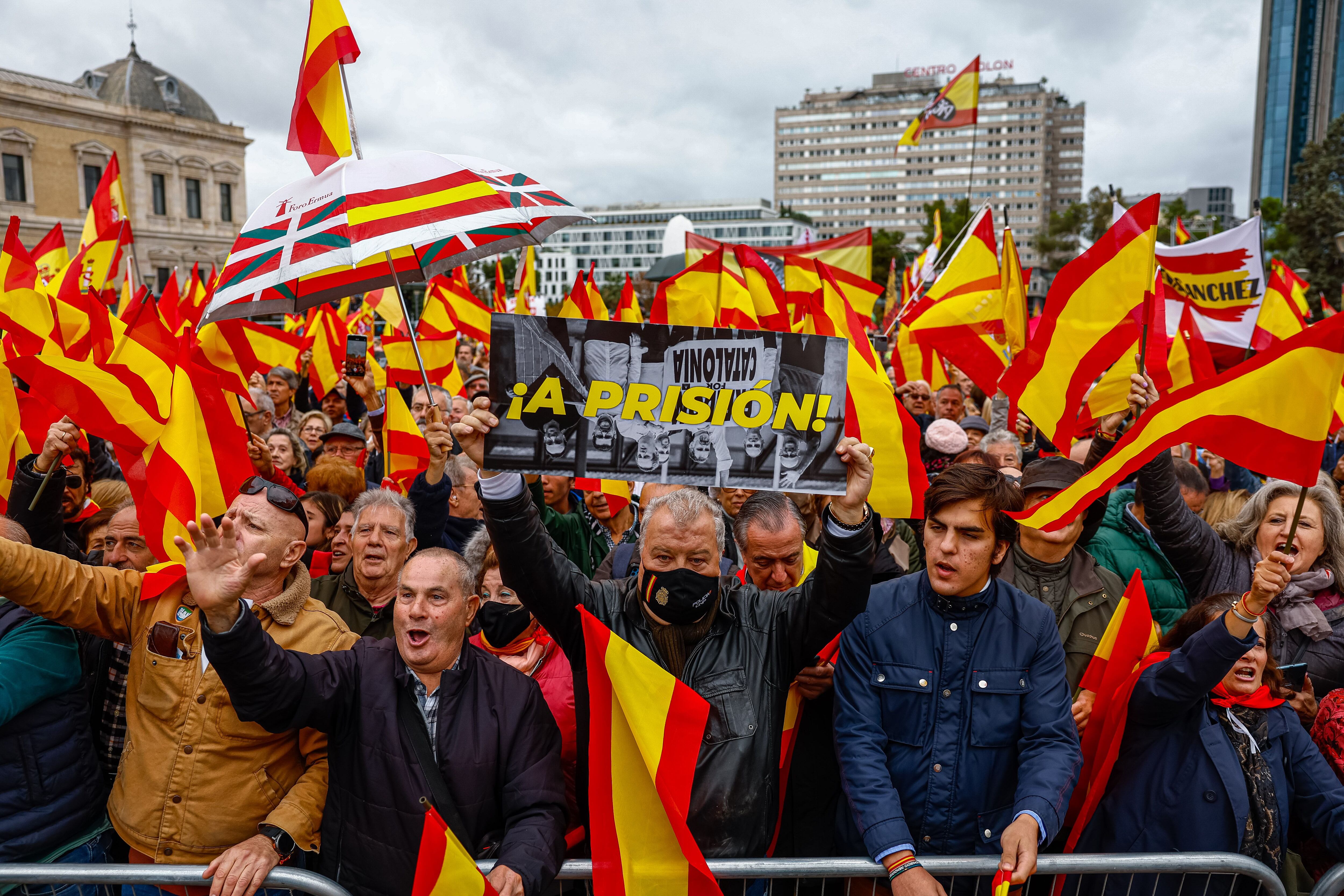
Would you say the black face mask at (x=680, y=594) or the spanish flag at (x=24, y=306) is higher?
the spanish flag at (x=24, y=306)

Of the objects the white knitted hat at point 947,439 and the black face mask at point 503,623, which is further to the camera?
the white knitted hat at point 947,439

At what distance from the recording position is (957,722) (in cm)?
271

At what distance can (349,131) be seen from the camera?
4.12 metres

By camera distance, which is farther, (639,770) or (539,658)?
(539,658)

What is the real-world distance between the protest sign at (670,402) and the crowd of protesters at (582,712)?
0.47ft

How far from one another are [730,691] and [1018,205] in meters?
159

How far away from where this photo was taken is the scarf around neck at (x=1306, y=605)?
3523 mm

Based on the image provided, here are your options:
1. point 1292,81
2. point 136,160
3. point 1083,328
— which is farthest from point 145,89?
point 1292,81

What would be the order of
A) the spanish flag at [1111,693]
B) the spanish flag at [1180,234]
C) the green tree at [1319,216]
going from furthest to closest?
the green tree at [1319,216] → the spanish flag at [1180,234] → the spanish flag at [1111,693]

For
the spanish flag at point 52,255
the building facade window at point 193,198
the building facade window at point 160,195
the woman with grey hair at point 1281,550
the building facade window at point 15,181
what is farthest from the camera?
the building facade window at point 193,198

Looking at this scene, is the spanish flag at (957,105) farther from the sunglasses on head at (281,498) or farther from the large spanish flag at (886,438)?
the sunglasses on head at (281,498)

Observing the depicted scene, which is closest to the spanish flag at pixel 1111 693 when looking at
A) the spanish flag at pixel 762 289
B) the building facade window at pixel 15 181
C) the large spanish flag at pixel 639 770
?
the large spanish flag at pixel 639 770

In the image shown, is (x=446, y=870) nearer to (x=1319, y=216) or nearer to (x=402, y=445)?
(x=402, y=445)

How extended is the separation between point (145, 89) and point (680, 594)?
2977 inches
